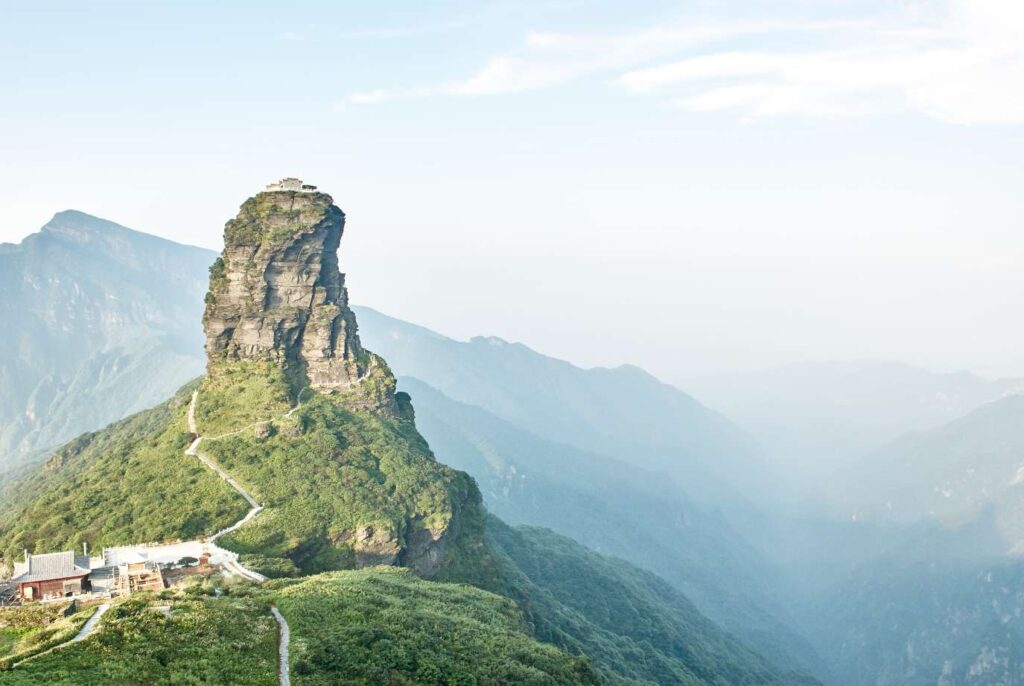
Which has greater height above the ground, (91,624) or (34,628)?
(91,624)

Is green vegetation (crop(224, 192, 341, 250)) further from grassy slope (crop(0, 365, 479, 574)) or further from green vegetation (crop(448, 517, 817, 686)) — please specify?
green vegetation (crop(448, 517, 817, 686))

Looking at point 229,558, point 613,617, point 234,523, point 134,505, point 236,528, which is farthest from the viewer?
point 613,617

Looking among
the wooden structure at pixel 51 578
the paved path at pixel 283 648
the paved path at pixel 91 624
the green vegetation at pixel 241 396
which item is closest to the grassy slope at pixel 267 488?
the green vegetation at pixel 241 396

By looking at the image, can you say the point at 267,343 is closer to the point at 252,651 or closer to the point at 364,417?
the point at 364,417

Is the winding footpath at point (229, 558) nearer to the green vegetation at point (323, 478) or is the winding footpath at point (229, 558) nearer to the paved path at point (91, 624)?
the paved path at point (91, 624)

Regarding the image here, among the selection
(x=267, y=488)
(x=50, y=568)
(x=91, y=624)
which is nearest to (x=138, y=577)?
(x=50, y=568)

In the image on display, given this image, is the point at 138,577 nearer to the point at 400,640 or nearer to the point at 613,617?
the point at 400,640
